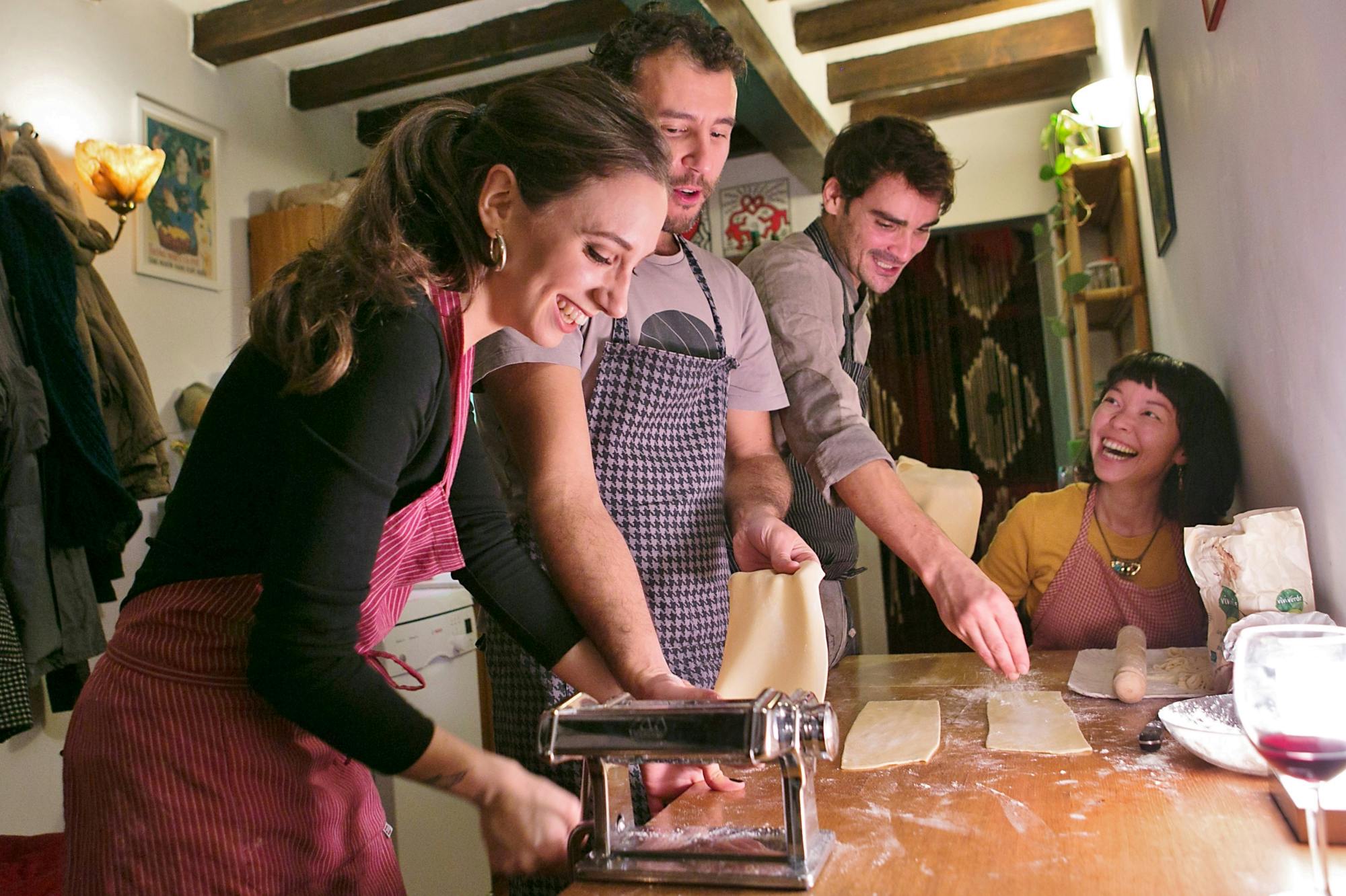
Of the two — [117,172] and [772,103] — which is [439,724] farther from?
[772,103]

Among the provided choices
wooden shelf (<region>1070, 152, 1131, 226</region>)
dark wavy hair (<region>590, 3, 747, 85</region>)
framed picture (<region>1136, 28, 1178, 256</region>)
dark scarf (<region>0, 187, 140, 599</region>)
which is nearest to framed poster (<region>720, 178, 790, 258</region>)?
wooden shelf (<region>1070, 152, 1131, 226</region>)

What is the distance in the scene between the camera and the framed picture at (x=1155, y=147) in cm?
245

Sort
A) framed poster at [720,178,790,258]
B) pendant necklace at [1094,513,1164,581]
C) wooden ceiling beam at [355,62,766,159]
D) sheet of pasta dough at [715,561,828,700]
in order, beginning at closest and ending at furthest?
sheet of pasta dough at [715,561,828,700], pendant necklace at [1094,513,1164,581], wooden ceiling beam at [355,62,766,159], framed poster at [720,178,790,258]

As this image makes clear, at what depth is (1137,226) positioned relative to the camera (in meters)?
3.30

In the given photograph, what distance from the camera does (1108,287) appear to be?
11.4 feet

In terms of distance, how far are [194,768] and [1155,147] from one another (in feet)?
8.58

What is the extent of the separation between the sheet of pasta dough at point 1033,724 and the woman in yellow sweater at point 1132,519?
28.2 inches

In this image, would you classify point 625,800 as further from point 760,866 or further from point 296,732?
point 296,732

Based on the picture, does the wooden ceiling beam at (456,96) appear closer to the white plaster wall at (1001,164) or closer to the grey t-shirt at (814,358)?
the white plaster wall at (1001,164)

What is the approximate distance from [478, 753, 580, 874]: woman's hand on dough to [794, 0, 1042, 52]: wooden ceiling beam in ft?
12.6

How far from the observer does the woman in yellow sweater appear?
2.11 metres

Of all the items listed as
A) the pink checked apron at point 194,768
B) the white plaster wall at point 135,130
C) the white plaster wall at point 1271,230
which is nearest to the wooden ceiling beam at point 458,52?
the white plaster wall at point 135,130

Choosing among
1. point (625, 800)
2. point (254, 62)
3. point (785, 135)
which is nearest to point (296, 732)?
point (625, 800)

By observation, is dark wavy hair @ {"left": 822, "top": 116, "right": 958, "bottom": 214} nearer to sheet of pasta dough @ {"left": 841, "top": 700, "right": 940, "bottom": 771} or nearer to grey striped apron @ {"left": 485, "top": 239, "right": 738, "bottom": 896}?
grey striped apron @ {"left": 485, "top": 239, "right": 738, "bottom": 896}
